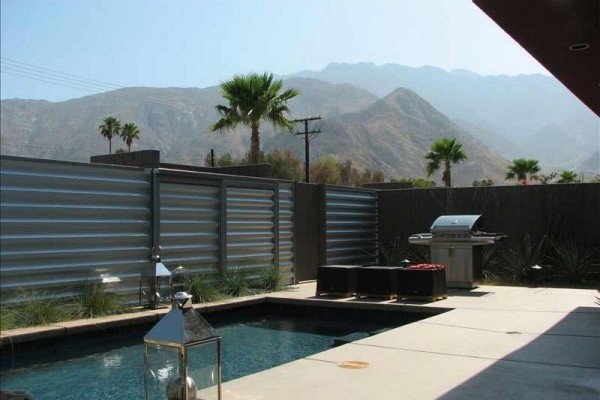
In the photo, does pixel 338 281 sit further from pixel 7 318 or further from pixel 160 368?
pixel 160 368

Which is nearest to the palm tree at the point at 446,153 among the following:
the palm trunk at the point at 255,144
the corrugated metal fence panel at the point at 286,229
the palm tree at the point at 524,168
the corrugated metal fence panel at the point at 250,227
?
the palm tree at the point at 524,168

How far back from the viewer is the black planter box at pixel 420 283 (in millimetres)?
9445

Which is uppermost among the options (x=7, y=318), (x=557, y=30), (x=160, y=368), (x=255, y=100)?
(x=255, y=100)

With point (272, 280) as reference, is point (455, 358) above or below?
below

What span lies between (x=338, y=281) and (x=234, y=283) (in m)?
1.81

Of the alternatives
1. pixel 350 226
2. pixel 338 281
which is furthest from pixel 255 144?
pixel 338 281

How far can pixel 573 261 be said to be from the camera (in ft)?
40.8

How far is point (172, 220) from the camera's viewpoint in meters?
9.77

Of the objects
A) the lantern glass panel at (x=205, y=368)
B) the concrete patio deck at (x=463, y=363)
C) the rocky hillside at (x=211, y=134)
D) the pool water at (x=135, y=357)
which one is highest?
the rocky hillside at (x=211, y=134)

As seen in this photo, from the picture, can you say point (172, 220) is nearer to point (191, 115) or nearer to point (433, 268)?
point (433, 268)

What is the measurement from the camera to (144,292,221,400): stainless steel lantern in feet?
11.1

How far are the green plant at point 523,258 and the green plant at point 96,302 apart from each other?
28.0ft

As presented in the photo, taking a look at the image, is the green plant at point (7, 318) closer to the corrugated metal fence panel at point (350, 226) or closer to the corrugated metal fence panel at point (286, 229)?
the corrugated metal fence panel at point (286, 229)

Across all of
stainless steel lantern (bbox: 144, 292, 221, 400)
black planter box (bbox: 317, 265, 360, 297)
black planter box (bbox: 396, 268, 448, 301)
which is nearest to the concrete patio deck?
stainless steel lantern (bbox: 144, 292, 221, 400)
